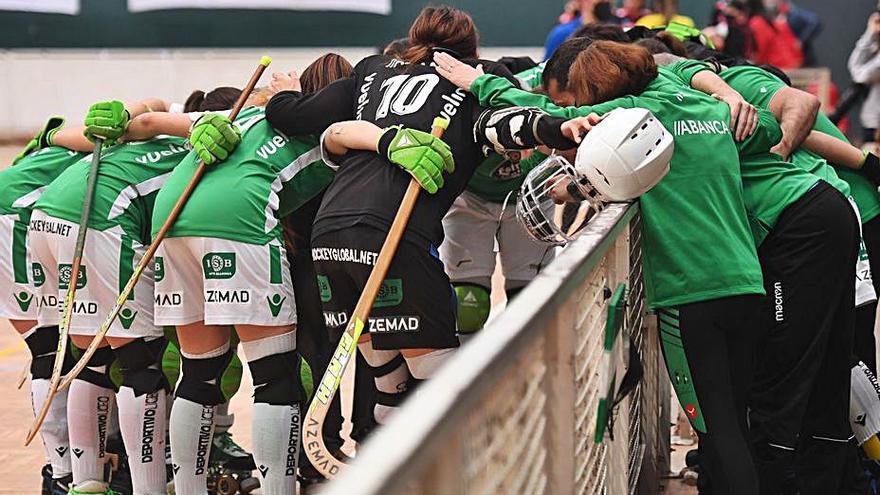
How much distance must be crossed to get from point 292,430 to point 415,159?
0.97 meters

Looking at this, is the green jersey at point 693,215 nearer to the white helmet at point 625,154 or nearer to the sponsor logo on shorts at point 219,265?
the white helmet at point 625,154

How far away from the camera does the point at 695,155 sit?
11.4ft

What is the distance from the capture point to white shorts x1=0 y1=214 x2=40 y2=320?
189 inches

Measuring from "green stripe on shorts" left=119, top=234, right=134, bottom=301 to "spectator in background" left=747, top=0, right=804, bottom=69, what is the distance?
10296 mm

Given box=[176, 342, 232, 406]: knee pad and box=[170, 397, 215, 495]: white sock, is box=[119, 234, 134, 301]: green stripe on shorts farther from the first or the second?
box=[170, 397, 215, 495]: white sock

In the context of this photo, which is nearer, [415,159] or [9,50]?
[415,159]

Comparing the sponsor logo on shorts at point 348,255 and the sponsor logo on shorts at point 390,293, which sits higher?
the sponsor logo on shorts at point 348,255

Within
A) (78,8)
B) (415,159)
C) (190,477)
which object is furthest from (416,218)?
(78,8)

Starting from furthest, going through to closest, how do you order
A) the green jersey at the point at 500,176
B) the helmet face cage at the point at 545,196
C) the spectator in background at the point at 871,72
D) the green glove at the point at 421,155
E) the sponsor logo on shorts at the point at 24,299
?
the spectator in background at the point at 871,72 < the sponsor logo on shorts at the point at 24,299 < the green jersey at the point at 500,176 < the green glove at the point at 421,155 < the helmet face cage at the point at 545,196

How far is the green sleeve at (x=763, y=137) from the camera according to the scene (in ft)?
12.2

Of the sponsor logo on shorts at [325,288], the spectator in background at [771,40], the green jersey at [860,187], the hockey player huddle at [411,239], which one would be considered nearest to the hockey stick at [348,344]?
the hockey player huddle at [411,239]

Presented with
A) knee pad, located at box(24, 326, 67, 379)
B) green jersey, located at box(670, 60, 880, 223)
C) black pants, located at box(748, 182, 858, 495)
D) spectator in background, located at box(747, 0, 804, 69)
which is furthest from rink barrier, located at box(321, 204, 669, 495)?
spectator in background, located at box(747, 0, 804, 69)

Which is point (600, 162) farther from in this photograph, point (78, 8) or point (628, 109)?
point (78, 8)

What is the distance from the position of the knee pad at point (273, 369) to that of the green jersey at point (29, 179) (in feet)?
4.06
